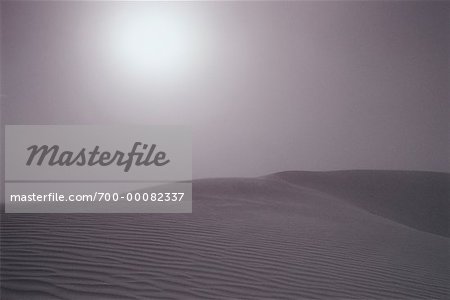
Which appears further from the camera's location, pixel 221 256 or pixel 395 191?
pixel 395 191

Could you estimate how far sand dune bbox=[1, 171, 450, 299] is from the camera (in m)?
2.91

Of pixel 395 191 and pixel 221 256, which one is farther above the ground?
pixel 395 191

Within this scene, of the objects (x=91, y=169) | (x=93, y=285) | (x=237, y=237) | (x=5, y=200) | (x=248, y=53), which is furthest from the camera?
(x=248, y=53)

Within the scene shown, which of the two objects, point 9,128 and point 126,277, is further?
point 9,128

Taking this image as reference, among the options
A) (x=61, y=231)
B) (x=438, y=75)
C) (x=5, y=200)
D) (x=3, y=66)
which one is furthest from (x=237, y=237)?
(x=438, y=75)

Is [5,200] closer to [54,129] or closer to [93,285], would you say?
[54,129]

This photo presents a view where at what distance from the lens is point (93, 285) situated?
280cm

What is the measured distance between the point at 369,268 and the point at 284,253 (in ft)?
2.51

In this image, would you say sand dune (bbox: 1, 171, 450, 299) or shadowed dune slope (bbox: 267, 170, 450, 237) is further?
shadowed dune slope (bbox: 267, 170, 450, 237)

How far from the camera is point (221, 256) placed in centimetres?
358

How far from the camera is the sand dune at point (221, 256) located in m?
2.91

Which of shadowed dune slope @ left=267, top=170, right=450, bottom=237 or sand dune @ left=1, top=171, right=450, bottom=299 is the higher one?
shadowed dune slope @ left=267, top=170, right=450, bottom=237

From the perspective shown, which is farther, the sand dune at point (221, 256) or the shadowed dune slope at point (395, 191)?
the shadowed dune slope at point (395, 191)

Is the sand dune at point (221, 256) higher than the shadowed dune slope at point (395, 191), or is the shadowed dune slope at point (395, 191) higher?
the shadowed dune slope at point (395, 191)
